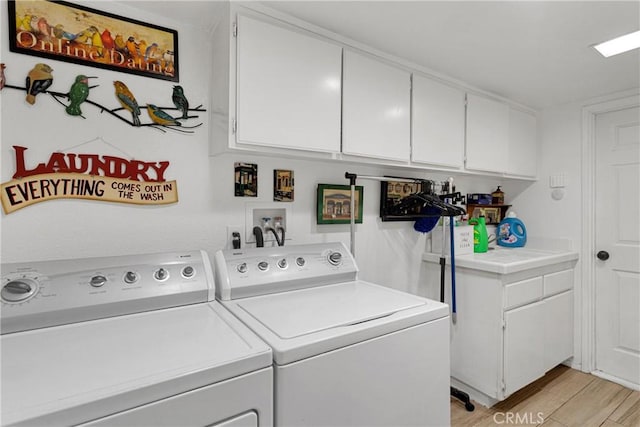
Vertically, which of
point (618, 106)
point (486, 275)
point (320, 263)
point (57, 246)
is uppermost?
point (618, 106)

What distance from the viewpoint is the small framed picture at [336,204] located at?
1.92 m

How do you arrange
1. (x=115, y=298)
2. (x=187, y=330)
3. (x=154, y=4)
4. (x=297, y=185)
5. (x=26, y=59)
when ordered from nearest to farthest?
(x=187, y=330)
(x=115, y=298)
(x=26, y=59)
(x=154, y=4)
(x=297, y=185)

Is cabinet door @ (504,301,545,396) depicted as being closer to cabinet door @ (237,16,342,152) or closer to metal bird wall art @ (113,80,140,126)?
cabinet door @ (237,16,342,152)

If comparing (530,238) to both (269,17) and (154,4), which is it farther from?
(154,4)

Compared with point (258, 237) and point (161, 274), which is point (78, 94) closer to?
point (161, 274)

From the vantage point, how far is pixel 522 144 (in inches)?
108

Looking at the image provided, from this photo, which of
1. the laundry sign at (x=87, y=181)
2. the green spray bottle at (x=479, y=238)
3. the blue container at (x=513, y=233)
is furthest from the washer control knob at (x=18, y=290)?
the blue container at (x=513, y=233)

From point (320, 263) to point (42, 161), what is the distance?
1210 mm

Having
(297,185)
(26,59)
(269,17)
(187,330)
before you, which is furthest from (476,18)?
(26,59)

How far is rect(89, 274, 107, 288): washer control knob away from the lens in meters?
1.13

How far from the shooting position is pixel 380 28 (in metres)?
1.61

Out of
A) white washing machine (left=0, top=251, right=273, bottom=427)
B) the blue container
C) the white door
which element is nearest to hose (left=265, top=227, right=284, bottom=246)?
white washing machine (left=0, top=251, right=273, bottom=427)

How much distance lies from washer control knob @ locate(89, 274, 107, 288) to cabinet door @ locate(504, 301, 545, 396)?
218 centimetres

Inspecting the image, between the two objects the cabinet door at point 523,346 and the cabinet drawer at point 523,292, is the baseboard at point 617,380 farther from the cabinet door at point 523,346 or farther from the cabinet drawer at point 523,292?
the cabinet drawer at point 523,292
